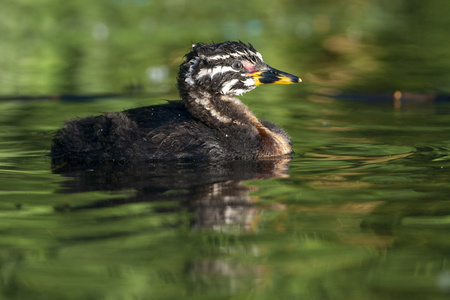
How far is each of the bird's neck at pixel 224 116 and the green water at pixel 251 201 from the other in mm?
412

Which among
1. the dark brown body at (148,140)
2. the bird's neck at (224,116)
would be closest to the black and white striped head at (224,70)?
the bird's neck at (224,116)

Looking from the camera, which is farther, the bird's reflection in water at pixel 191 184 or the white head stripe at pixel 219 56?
the white head stripe at pixel 219 56

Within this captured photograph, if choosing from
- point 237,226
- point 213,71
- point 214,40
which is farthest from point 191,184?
point 214,40

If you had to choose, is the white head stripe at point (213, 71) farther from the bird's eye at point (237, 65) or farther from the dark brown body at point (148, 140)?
the dark brown body at point (148, 140)

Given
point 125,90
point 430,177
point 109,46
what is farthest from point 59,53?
point 430,177

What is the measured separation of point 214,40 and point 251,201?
1393cm

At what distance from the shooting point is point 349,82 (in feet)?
59.3

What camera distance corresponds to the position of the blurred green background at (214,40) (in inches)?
716

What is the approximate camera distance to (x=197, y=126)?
10.7 meters

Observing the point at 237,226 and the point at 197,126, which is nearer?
the point at 237,226

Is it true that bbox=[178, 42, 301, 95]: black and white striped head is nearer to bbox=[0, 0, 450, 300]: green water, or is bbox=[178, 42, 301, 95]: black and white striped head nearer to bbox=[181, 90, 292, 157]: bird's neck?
bbox=[181, 90, 292, 157]: bird's neck

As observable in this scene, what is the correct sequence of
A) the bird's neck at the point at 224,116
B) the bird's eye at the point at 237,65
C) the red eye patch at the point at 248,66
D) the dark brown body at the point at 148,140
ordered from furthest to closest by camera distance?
the red eye patch at the point at 248,66 < the bird's eye at the point at 237,65 < the bird's neck at the point at 224,116 < the dark brown body at the point at 148,140

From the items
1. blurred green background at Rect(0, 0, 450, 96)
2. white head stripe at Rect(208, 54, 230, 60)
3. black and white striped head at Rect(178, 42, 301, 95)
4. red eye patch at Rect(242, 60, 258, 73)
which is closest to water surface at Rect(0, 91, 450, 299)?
black and white striped head at Rect(178, 42, 301, 95)

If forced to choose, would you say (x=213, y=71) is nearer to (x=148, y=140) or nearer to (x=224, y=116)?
(x=224, y=116)
